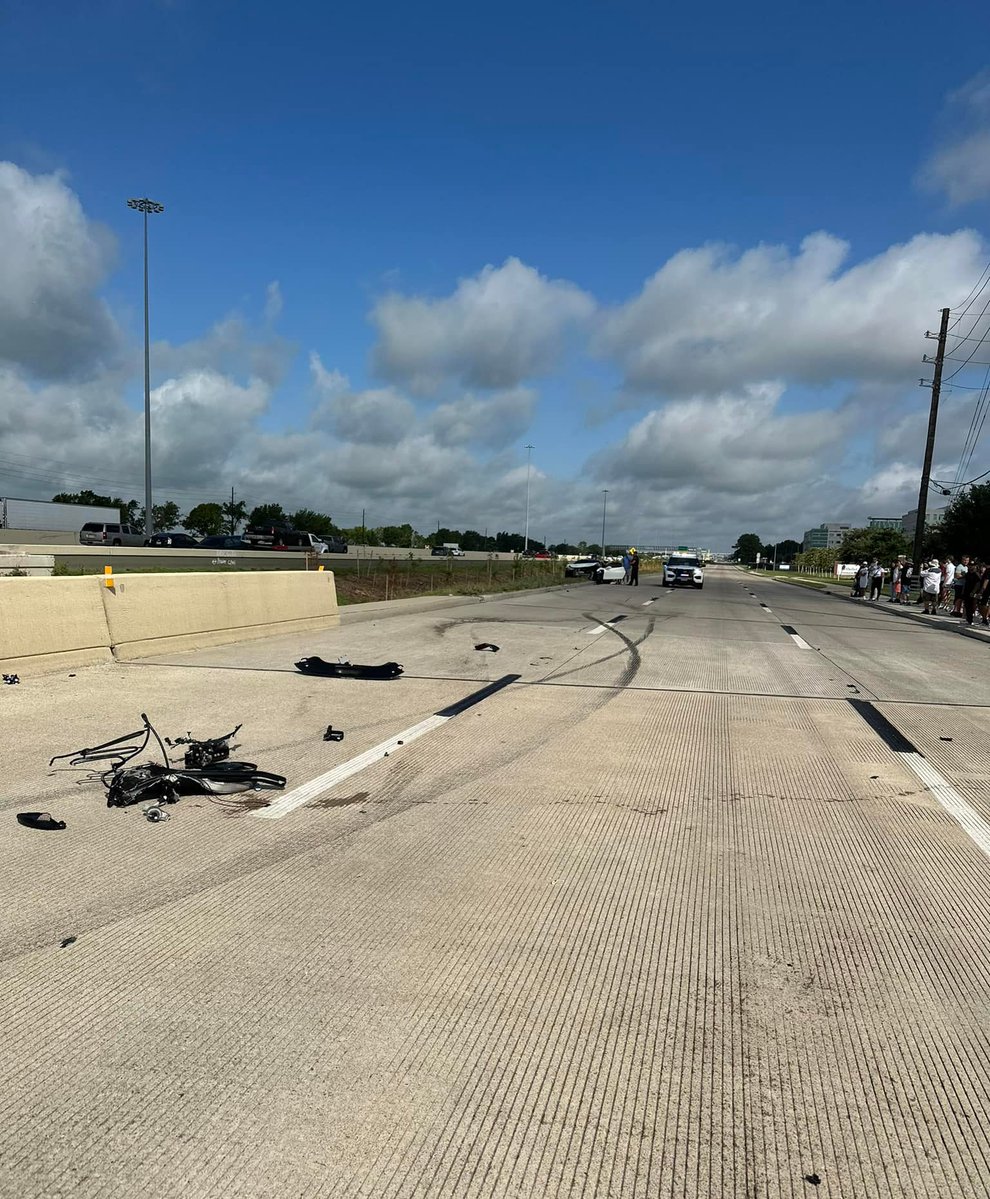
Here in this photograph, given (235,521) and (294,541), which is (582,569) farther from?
(235,521)

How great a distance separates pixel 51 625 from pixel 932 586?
25.4 metres

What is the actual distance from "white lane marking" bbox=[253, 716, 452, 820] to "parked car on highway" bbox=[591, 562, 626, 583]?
140 feet

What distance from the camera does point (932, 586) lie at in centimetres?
2750

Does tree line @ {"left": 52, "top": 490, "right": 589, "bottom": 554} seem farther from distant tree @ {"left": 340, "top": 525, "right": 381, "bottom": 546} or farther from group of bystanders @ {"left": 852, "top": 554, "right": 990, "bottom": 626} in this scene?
group of bystanders @ {"left": 852, "top": 554, "right": 990, "bottom": 626}

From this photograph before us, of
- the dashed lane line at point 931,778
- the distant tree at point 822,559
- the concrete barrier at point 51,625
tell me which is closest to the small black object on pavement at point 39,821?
the concrete barrier at point 51,625

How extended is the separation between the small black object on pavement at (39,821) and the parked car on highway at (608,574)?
45.9 meters

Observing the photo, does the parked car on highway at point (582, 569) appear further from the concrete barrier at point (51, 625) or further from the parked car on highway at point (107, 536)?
the concrete barrier at point (51, 625)

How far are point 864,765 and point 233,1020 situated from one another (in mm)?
5659

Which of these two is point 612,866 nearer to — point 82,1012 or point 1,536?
point 82,1012

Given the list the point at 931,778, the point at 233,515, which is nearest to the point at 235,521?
the point at 233,515

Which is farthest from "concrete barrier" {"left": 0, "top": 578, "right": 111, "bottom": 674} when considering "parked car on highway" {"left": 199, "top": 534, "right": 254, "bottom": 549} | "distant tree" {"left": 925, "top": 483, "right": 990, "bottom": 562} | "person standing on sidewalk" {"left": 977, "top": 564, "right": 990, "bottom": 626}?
"distant tree" {"left": 925, "top": 483, "right": 990, "bottom": 562}

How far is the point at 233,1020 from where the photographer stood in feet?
10.5

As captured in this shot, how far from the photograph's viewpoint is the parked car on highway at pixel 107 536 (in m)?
51.8

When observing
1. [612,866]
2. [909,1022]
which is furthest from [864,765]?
[909,1022]
